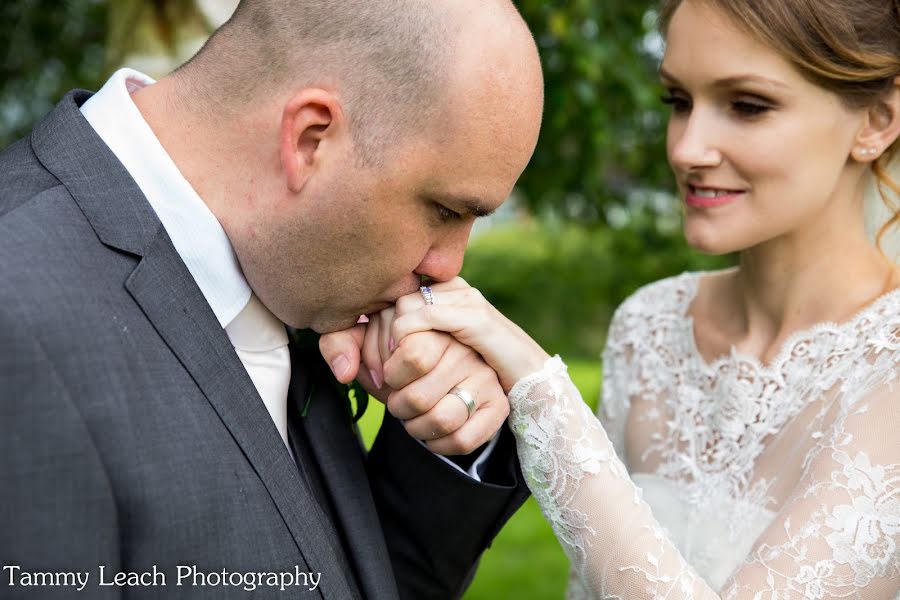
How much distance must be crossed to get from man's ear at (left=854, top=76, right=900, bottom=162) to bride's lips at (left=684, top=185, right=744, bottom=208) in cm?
42

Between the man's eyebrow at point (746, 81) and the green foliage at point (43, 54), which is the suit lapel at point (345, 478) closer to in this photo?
the man's eyebrow at point (746, 81)

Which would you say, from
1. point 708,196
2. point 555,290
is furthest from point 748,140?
A: point 555,290

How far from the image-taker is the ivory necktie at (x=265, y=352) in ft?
7.21

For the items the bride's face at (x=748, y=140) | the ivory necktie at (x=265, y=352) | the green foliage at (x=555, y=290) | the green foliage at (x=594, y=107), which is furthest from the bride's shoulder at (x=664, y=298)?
the green foliage at (x=555, y=290)

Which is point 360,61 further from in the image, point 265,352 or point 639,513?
point 639,513

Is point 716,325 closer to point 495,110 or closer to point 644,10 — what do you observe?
point 495,110

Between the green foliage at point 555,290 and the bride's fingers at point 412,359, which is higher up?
the green foliage at point 555,290

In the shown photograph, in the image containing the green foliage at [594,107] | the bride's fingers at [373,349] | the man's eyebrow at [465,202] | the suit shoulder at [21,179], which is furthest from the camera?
the green foliage at [594,107]

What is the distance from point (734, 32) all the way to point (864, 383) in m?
1.08

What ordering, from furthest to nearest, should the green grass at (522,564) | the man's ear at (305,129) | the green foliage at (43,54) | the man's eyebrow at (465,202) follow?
the green grass at (522,564) → the green foliage at (43,54) → the man's eyebrow at (465,202) → the man's ear at (305,129)

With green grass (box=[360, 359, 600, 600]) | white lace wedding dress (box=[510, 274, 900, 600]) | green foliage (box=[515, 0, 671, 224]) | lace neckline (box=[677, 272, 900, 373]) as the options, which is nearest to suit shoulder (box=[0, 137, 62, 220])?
white lace wedding dress (box=[510, 274, 900, 600])

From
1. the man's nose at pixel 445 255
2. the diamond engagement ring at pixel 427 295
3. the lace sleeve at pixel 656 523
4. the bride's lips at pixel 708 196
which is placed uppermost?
the bride's lips at pixel 708 196

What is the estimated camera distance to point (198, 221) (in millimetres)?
2047

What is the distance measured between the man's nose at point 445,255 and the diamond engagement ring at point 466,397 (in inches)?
10.9
